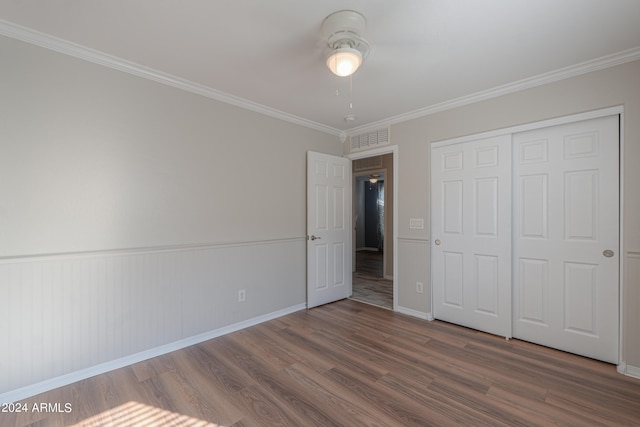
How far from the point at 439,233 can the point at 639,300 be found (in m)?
1.64

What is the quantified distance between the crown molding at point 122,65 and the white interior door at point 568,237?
2778mm

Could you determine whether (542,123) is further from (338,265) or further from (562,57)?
(338,265)

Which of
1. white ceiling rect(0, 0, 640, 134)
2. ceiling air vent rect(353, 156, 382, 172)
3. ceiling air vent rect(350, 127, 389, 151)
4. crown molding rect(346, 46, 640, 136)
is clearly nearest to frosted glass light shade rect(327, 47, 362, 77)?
white ceiling rect(0, 0, 640, 134)

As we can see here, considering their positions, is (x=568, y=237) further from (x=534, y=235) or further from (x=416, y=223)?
(x=416, y=223)

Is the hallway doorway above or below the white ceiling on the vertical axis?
below

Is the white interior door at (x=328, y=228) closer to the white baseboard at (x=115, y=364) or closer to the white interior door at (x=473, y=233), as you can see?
the white baseboard at (x=115, y=364)

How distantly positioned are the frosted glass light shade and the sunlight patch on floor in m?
2.42

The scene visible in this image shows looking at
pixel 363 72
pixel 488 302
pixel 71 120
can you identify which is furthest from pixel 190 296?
pixel 488 302

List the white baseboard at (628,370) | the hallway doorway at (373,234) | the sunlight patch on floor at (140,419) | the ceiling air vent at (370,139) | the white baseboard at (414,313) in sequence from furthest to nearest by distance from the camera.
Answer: the hallway doorway at (373,234) < the ceiling air vent at (370,139) < the white baseboard at (414,313) < the white baseboard at (628,370) < the sunlight patch on floor at (140,419)

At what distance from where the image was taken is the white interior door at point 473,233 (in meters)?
2.95

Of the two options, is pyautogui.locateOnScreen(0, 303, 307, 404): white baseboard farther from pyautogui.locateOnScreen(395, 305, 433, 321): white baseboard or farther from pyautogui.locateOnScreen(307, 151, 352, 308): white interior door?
pyautogui.locateOnScreen(395, 305, 433, 321): white baseboard

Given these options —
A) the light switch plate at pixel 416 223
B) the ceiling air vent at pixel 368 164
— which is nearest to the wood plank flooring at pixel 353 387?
the light switch plate at pixel 416 223

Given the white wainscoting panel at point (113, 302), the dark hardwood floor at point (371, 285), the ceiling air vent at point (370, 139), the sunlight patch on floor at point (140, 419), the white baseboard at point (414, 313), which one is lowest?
the sunlight patch on floor at point (140, 419)

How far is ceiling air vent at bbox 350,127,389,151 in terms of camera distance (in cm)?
384
